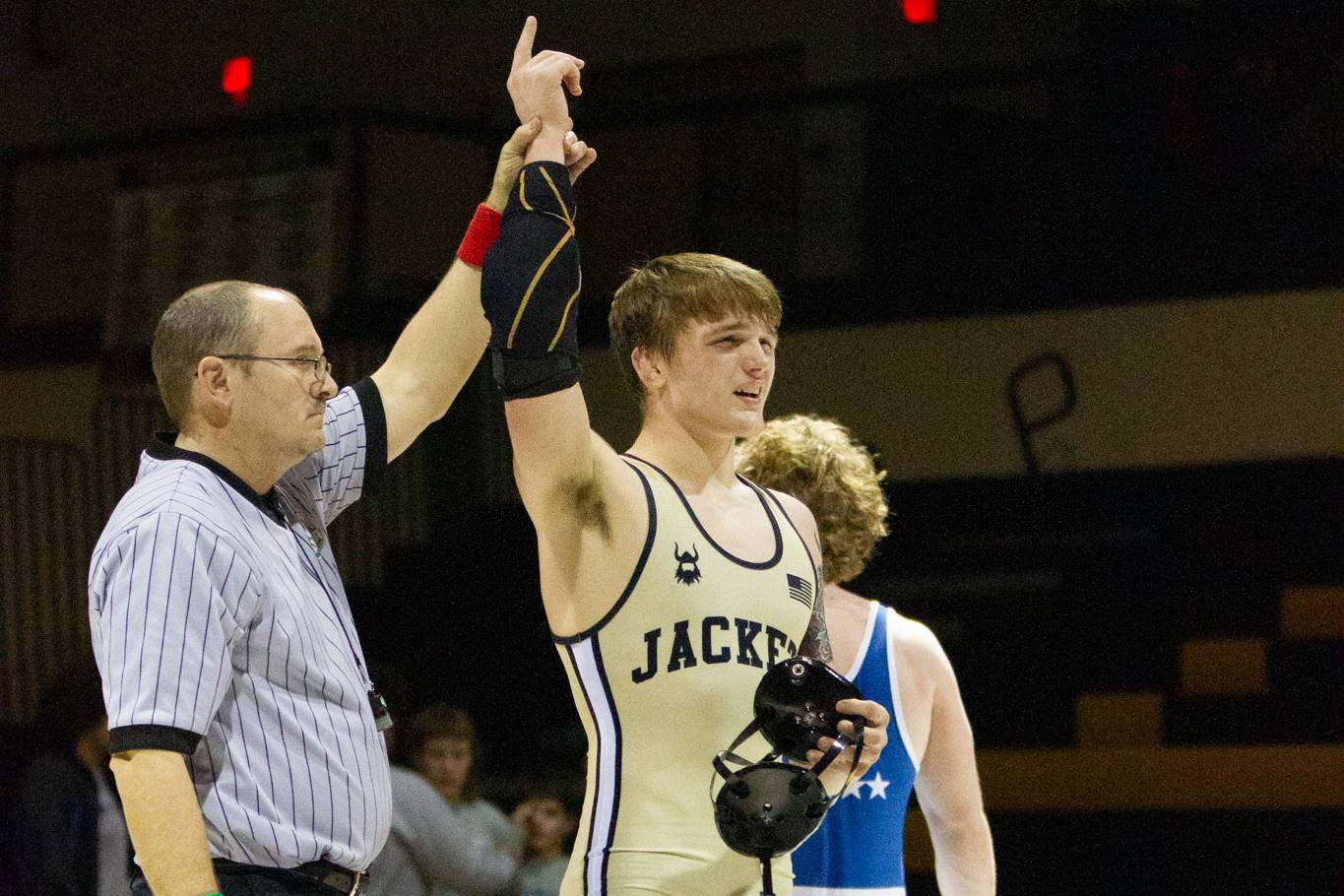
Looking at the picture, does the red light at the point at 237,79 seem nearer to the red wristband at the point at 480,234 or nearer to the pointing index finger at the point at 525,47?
the red wristband at the point at 480,234

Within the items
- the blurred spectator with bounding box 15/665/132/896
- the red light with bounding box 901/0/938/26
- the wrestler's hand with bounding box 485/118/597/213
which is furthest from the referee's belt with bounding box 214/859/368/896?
the red light with bounding box 901/0/938/26

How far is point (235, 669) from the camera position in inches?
76.8

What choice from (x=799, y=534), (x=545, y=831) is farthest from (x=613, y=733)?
(x=545, y=831)

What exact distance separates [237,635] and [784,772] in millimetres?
638

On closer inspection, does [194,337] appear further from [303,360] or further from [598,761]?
[598,761]

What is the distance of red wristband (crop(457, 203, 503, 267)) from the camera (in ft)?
7.98

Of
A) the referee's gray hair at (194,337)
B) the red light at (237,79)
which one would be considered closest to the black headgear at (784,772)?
the referee's gray hair at (194,337)

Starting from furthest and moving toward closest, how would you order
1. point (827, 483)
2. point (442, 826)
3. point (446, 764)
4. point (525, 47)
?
point (446, 764) → point (442, 826) → point (827, 483) → point (525, 47)

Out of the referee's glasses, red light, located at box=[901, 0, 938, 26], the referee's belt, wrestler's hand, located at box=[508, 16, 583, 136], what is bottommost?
the referee's belt

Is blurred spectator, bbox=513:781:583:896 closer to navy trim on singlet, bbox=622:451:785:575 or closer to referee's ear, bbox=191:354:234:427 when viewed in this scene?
navy trim on singlet, bbox=622:451:785:575

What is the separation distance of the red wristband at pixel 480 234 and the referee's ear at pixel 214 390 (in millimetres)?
480

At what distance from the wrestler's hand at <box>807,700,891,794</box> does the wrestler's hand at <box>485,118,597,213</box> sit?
2.37ft

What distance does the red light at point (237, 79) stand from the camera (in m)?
6.25

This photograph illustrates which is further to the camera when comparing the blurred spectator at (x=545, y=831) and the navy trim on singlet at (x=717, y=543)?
the blurred spectator at (x=545, y=831)
